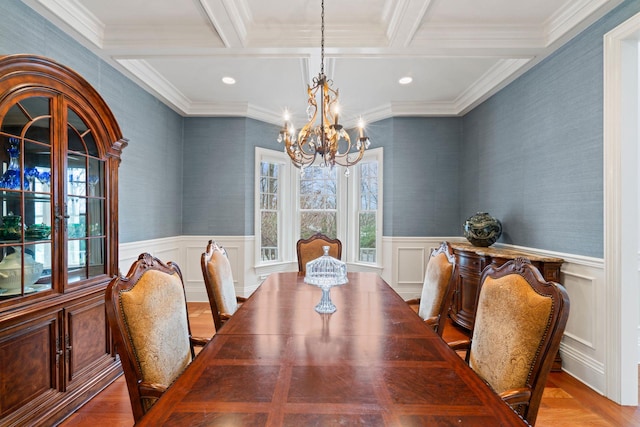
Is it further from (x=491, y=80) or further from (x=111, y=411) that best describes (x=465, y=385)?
(x=491, y=80)

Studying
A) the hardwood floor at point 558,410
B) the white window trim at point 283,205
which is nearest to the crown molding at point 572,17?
the hardwood floor at point 558,410

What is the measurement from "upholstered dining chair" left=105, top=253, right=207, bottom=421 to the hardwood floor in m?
1.04

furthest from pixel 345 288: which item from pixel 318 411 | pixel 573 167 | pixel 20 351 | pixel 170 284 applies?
pixel 573 167

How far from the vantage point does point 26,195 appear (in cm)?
184

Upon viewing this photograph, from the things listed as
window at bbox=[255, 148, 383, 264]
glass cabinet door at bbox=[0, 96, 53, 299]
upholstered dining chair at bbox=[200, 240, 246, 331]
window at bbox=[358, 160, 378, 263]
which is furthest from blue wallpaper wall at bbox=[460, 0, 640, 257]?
glass cabinet door at bbox=[0, 96, 53, 299]

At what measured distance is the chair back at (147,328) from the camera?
1.17 meters

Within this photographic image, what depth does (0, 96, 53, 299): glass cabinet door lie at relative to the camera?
174 cm

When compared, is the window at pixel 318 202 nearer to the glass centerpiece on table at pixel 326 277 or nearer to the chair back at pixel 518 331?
the glass centerpiece on table at pixel 326 277

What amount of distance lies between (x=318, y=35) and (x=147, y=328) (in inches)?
99.0

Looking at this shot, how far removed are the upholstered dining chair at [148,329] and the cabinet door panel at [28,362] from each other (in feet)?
3.13

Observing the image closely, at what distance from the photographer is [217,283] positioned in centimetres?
210

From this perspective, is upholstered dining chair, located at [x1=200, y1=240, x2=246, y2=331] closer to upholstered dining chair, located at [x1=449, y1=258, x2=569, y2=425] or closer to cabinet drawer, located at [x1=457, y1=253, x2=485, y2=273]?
upholstered dining chair, located at [x1=449, y1=258, x2=569, y2=425]

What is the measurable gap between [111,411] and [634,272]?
363cm

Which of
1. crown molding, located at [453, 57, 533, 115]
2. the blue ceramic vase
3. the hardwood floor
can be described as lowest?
the hardwood floor
